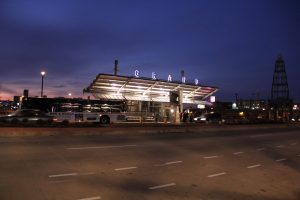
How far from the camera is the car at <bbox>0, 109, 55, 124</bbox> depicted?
2986cm

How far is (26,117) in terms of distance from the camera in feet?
101

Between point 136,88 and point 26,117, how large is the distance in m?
22.0

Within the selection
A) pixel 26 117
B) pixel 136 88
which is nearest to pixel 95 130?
pixel 26 117

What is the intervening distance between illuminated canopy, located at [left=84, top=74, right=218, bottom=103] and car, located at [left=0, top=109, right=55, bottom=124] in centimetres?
1267

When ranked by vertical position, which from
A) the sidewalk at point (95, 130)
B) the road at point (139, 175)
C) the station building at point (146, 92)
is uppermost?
the station building at point (146, 92)

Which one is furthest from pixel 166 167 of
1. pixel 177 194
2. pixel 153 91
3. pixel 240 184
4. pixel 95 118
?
pixel 153 91

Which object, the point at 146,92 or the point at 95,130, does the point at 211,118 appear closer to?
the point at 146,92

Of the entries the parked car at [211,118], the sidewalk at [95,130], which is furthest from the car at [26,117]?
the parked car at [211,118]

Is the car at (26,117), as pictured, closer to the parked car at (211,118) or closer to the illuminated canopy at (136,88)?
the illuminated canopy at (136,88)

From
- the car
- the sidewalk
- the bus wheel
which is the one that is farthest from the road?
the bus wheel

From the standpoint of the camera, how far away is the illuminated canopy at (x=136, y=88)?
46.0 meters

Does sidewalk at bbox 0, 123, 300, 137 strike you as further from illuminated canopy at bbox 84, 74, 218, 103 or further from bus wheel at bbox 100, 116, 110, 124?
illuminated canopy at bbox 84, 74, 218, 103

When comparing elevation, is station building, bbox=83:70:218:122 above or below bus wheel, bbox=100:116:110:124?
above

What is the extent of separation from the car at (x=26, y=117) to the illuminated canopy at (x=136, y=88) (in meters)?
12.7
